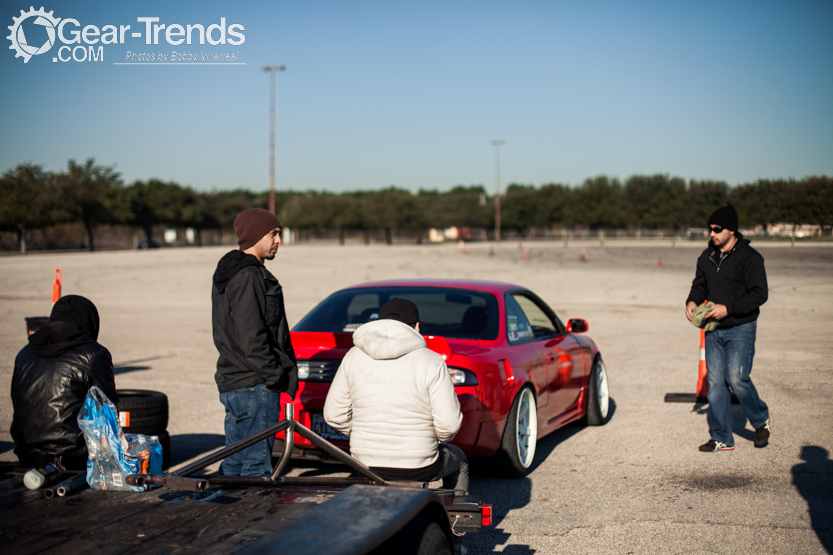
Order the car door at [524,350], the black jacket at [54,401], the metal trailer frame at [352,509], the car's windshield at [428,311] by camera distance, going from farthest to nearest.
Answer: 1. the car's windshield at [428,311]
2. the car door at [524,350]
3. the black jacket at [54,401]
4. the metal trailer frame at [352,509]

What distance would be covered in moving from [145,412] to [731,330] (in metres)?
5.00

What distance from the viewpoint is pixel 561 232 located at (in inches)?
4296

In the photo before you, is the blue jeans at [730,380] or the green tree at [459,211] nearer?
the blue jeans at [730,380]

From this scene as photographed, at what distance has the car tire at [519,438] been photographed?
5.37m

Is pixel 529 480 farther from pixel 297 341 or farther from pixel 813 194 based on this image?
pixel 813 194

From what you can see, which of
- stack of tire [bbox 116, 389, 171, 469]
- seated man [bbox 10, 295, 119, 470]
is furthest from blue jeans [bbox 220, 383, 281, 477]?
stack of tire [bbox 116, 389, 171, 469]

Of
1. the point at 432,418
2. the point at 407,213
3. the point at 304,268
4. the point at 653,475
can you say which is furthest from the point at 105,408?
the point at 407,213

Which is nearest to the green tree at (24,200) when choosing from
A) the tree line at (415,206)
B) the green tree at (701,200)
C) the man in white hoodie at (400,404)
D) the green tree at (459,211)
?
the tree line at (415,206)

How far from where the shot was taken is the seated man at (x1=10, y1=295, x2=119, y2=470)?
3842mm

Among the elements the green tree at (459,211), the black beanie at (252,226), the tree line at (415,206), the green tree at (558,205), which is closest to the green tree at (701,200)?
the tree line at (415,206)

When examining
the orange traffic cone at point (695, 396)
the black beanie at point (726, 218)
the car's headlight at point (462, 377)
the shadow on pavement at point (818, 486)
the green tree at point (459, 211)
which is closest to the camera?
the shadow on pavement at point (818, 486)

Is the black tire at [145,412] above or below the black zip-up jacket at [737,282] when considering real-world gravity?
below

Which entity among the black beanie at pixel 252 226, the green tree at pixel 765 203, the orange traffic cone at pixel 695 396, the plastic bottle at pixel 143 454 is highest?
the green tree at pixel 765 203

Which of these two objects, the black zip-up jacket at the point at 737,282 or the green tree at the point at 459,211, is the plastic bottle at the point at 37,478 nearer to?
the black zip-up jacket at the point at 737,282
